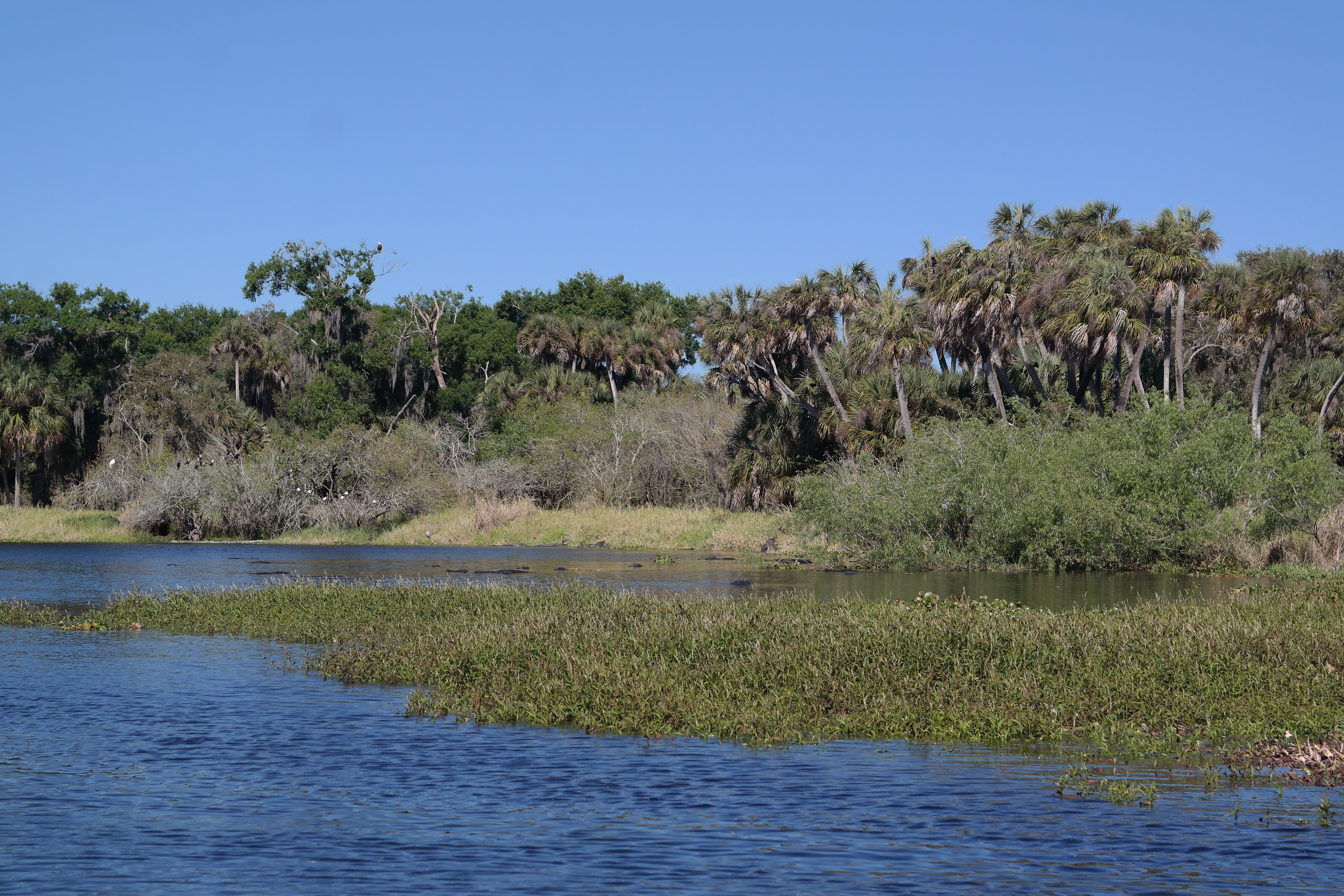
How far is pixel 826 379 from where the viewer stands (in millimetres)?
50719

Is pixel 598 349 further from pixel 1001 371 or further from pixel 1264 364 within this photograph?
pixel 1264 364

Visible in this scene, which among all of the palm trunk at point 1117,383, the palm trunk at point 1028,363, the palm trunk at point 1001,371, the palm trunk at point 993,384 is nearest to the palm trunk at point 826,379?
the palm trunk at point 993,384

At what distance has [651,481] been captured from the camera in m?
61.5

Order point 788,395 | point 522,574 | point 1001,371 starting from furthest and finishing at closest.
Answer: point 788,395
point 1001,371
point 522,574

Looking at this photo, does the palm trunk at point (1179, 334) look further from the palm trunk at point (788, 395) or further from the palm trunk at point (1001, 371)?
the palm trunk at point (788, 395)

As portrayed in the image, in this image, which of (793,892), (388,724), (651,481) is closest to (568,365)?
(651,481)

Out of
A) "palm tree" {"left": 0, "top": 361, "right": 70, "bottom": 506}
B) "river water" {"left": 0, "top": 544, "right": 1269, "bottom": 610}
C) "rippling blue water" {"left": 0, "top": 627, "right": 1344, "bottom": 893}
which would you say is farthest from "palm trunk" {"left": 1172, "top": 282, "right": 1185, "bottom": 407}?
"palm tree" {"left": 0, "top": 361, "right": 70, "bottom": 506}

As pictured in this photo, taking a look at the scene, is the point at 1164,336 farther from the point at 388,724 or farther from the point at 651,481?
the point at 388,724

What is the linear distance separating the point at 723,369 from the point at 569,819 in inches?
1794

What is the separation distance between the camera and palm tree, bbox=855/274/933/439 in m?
46.3

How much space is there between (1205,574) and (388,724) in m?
24.8

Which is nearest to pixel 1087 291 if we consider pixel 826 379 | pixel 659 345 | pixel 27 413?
pixel 826 379

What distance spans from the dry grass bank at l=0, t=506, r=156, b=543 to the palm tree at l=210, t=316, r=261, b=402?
11.9m

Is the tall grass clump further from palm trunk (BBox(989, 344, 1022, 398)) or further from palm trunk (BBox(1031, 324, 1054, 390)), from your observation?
palm trunk (BBox(1031, 324, 1054, 390))
